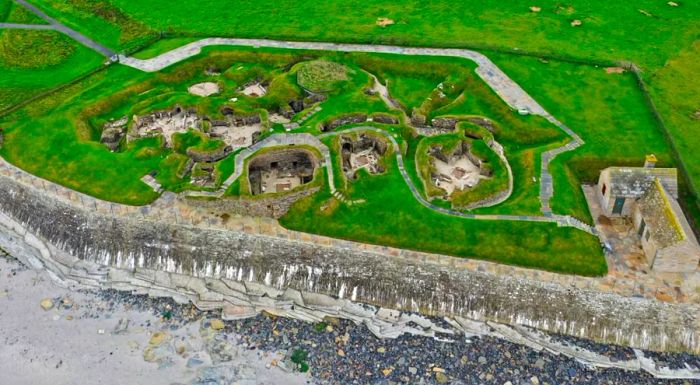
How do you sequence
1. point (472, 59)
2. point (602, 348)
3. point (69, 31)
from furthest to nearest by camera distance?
1. point (69, 31)
2. point (472, 59)
3. point (602, 348)

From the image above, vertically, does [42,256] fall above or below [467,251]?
below

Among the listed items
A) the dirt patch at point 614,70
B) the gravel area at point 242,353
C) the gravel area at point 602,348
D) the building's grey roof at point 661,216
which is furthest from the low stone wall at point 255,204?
the dirt patch at point 614,70

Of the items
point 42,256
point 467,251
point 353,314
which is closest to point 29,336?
point 42,256

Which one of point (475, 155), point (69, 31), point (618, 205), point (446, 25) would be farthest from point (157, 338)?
point (69, 31)

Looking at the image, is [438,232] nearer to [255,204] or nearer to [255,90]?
[255,204]

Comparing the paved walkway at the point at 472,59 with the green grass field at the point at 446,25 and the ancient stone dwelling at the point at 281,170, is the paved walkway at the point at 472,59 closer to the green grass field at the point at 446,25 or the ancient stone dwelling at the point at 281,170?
the green grass field at the point at 446,25

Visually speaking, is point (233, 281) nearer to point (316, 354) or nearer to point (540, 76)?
point (316, 354)
